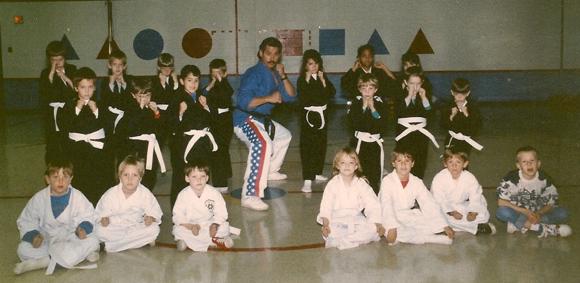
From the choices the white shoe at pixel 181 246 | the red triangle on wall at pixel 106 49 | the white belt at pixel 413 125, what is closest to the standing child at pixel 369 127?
the white belt at pixel 413 125

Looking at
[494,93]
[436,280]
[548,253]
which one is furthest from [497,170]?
[494,93]

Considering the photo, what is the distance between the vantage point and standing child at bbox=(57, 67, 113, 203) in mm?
5633

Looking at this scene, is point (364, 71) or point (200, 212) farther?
point (364, 71)

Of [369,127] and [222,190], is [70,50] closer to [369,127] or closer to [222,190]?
[222,190]

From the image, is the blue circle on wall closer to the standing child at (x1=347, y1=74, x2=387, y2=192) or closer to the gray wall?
the gray wall

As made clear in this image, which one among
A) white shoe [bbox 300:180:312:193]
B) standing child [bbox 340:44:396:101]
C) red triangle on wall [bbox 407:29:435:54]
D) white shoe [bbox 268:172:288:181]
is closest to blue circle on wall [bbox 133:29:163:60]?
red triangle on wall [bbox 407:29:435:54]

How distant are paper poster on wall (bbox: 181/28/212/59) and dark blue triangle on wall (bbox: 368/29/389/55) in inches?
128

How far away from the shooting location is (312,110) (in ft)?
23.8

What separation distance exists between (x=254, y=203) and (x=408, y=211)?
161cm

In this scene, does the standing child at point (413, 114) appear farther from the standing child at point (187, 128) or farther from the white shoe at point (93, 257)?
the white shoe at point (93, 257)

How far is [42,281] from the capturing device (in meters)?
4.51

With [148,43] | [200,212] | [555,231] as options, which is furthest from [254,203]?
[148,43]

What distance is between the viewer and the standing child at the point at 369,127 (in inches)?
241

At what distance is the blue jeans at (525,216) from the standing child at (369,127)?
1241 millimetres
